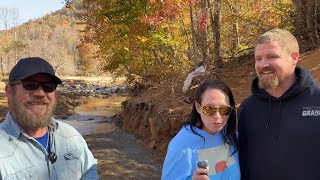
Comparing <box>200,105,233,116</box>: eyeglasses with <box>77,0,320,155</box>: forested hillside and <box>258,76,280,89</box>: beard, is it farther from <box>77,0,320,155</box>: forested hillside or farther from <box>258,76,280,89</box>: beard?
<box>77,0,320,155</box>: forested hillside

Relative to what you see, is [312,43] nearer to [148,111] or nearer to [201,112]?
[148,111]

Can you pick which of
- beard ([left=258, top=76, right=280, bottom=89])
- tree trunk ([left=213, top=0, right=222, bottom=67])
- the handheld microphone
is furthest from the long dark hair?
tree trunk ([left=213, top=0, right=222, bottom=67])

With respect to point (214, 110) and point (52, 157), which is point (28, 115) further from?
point (214, 110)

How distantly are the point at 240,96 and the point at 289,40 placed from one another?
21.6ft

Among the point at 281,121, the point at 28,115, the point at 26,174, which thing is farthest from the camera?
the point at 281,121

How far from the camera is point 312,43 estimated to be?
11344 mm

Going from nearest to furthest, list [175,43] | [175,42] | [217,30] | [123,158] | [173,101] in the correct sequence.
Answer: [123,158], [173,101], [217,30], [175,42], [175,43]

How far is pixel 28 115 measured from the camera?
2.52 meters

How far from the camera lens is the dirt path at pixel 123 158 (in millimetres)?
9510

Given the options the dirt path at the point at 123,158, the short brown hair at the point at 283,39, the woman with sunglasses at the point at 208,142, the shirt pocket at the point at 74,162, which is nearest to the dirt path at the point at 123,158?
the dirt path at the point at 123,158

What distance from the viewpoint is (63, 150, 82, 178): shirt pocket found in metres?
2.67

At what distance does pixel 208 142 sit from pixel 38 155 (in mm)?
1264

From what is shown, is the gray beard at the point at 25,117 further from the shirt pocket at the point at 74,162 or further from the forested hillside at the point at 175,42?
the forested hillside at the point at 175,42

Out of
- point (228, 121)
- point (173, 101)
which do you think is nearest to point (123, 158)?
point (173, 101)
